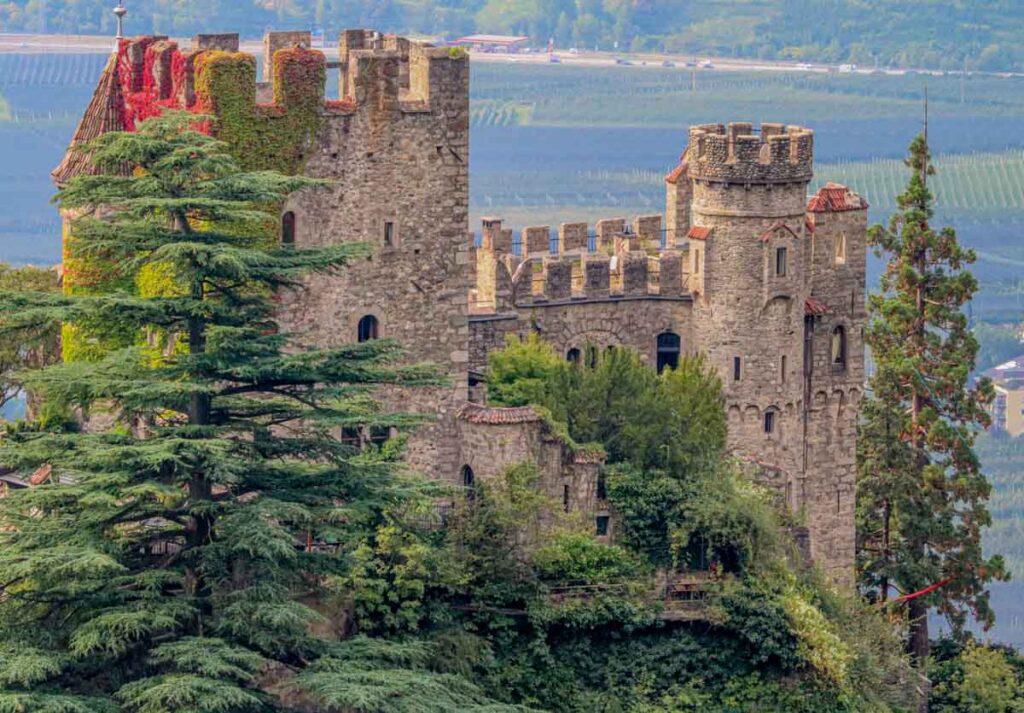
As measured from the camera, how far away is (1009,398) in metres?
135

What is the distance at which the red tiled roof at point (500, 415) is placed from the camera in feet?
190

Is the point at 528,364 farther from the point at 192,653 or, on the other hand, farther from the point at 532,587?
the point at 192,653

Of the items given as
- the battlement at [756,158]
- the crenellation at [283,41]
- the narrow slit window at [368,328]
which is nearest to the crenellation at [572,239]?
the battlement at [756,158]

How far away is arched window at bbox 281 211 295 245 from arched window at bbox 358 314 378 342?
238cm

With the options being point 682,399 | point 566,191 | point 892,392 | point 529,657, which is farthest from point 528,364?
point 566,191

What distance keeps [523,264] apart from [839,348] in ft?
26.7

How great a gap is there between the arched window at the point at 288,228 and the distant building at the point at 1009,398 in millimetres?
78278

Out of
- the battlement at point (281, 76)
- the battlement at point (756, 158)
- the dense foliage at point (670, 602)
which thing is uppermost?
the battlement at point (281, 76)

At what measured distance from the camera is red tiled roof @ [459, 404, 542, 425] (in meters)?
58.0

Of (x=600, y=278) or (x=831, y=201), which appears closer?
(x=600, y=278)

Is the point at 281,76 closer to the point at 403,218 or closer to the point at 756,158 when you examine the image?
the point at 403,218

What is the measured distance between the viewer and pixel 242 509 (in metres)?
47.7

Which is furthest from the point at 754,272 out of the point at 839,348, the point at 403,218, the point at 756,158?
the point at 403,218

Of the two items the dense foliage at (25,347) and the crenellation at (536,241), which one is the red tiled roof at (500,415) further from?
the crenellation at (536,241)
